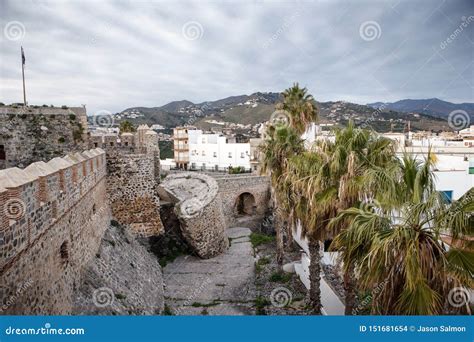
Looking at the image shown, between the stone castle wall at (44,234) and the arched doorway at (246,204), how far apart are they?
17530 millimetres

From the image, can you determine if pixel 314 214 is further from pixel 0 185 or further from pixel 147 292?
pixel 147 292

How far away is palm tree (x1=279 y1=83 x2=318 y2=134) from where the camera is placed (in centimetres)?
1515

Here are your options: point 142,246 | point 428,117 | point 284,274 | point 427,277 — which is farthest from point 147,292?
point 428,117

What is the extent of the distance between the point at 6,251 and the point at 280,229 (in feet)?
35.8

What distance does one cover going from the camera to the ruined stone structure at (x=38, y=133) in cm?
1168

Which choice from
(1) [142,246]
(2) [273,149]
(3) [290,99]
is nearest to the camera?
(2) [273,149]

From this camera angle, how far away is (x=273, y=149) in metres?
11.7

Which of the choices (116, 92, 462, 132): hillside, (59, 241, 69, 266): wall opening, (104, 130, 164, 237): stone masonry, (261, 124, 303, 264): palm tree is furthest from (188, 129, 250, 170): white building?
(59, 241, 69, 266): wall opening

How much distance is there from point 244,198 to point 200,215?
1263 cm

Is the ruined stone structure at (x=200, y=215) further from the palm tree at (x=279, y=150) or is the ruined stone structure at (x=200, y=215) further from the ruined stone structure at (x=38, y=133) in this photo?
the ruined stone structure at (x=38, y=133)

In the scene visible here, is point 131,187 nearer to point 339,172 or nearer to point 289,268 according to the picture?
point 289,268

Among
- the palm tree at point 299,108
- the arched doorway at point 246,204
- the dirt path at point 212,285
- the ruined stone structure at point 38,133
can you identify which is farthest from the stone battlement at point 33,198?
the arched doorway at point 246,204

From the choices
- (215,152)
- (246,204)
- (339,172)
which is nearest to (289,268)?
(339,172)

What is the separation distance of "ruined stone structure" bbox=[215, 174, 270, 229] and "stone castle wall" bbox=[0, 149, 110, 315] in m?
14.4
